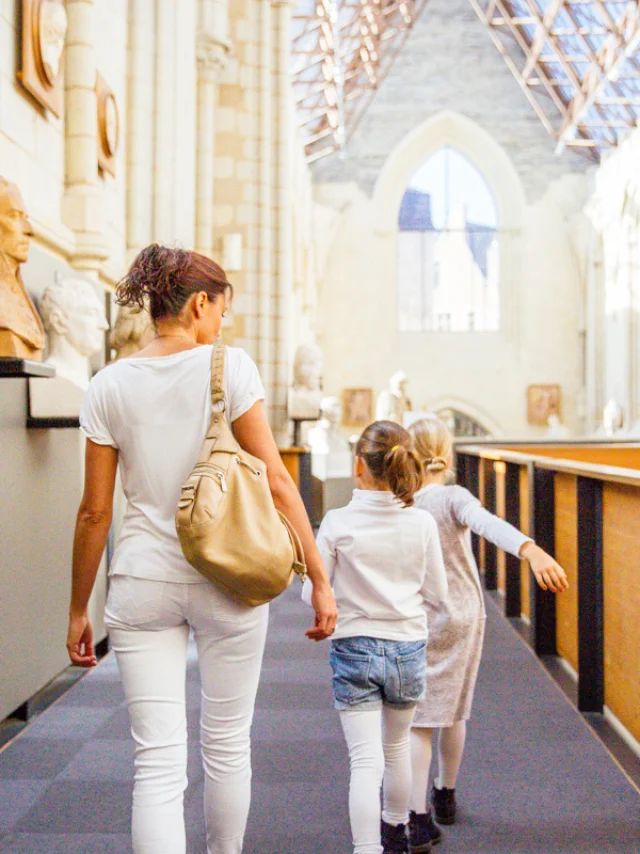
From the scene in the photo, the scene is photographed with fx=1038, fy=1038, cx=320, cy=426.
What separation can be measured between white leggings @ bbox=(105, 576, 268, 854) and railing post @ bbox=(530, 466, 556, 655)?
3.08 metres

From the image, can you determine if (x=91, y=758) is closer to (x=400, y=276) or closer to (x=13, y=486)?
(x=13, y=486)

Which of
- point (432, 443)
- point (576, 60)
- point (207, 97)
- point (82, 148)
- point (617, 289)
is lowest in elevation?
point (432, 443)

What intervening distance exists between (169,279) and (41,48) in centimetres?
314

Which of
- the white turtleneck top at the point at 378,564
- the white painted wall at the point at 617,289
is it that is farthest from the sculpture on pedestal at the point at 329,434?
the white turtleneck top at the point at 378,564

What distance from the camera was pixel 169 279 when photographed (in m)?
1.75

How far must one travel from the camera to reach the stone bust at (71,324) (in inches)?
163

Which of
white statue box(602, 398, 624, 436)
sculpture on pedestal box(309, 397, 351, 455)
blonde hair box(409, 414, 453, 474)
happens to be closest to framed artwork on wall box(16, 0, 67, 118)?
blonde hair box(409, 414, 453, 474)

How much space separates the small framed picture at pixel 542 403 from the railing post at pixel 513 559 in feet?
57.2

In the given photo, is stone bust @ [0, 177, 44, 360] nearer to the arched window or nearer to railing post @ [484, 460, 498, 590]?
railing post @ [484, 460, 498, 590]

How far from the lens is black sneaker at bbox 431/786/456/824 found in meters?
2.62

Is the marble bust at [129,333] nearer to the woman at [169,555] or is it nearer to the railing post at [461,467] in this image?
the woman at [169,555]

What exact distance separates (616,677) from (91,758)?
1.70 m

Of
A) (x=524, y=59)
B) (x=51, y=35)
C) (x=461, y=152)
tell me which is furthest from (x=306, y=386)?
(x=524, y=59)

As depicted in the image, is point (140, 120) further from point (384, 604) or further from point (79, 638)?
point (79, 638)
